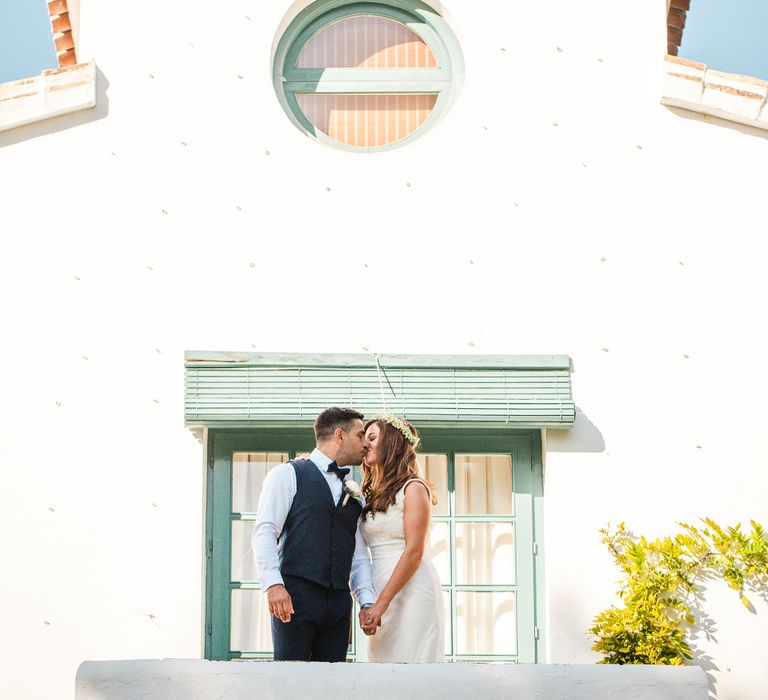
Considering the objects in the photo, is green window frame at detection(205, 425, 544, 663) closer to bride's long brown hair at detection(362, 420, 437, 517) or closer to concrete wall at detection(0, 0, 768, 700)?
concrete wall at detection(0, 0, 768, 700)

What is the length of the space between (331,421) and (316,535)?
1.84 feet

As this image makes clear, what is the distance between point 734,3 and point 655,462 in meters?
47.7

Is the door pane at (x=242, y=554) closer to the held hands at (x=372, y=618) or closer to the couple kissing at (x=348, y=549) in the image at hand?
the couple kissing at (x=348, y=549)

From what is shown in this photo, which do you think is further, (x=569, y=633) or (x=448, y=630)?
(x=448, y=630)

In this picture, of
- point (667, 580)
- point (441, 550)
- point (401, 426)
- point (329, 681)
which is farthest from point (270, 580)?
point (667, 580)

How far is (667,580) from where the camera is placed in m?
7.00

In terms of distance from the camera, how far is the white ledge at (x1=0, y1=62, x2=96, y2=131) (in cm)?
736

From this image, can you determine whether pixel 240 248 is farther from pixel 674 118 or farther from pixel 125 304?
pixel 674 118

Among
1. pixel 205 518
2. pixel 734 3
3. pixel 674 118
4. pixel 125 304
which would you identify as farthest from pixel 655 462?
pixel 734 3

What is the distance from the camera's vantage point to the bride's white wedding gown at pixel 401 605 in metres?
6.19

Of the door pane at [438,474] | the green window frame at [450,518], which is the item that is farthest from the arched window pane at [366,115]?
the door pane at [438,474]

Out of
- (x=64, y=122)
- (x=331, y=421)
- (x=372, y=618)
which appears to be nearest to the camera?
(x=372, y=618)

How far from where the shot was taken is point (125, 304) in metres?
7.32

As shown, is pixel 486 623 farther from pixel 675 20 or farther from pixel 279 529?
pixel 675 20
